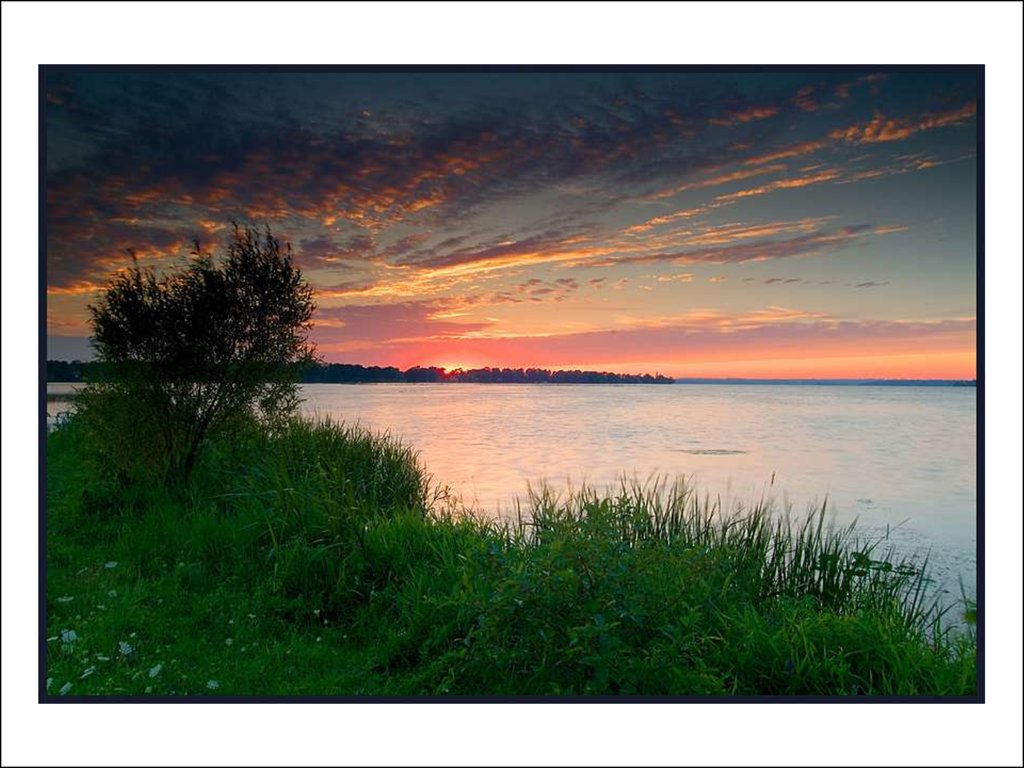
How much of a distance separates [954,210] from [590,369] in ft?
13.2

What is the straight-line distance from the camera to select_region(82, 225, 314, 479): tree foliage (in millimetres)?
7309

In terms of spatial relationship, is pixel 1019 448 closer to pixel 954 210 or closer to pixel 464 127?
pixel 954 210

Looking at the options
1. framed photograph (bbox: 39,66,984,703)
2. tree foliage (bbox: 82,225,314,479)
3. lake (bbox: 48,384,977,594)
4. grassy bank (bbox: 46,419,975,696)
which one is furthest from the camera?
tree foliage (bbox: 82,225,314,479)

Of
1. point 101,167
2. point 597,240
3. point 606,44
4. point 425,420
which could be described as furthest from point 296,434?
point 606,44

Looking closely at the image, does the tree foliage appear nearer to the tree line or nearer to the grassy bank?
the tree line

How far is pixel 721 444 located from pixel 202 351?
24.6 ft

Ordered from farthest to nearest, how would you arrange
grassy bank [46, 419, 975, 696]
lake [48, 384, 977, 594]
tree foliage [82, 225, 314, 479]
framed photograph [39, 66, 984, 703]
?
tree foliage [82, 225, 314, 479] → lake [48, 384, 977, 594] → framed photograph [39, 66, 984, 703] → grassy bank [46, 419, 975, 696]

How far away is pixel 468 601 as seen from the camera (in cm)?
414

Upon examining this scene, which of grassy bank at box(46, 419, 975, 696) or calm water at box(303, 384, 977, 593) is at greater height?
calm water at box(303, 384, 977, 593)

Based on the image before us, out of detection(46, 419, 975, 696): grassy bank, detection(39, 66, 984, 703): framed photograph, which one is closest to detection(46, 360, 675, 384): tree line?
detection(39, 66, 984, 703): framed photograph

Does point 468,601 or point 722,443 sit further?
point 722,443

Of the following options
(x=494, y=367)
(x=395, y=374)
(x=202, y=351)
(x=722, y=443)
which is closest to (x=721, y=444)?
(x=722, y=443)

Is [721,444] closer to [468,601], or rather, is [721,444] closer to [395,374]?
[395,374]

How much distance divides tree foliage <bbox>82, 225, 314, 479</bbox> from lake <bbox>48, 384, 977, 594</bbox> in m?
0.67
